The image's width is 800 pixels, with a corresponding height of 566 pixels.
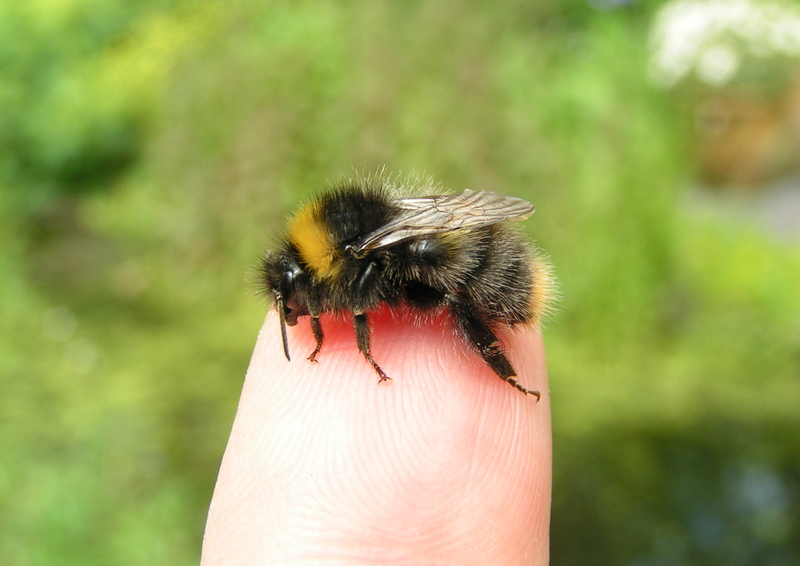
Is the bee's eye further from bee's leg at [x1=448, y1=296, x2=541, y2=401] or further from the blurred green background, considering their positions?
the blurred green background

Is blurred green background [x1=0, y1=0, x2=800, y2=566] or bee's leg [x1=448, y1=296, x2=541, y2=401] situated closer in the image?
bee's leg [x1=448, y1=296, x2=541, y2=401]

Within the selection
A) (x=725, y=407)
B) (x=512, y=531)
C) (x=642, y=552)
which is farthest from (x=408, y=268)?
(x=725, y=407)

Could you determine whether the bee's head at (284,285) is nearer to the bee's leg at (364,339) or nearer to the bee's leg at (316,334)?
the bee's leg at (316,334)

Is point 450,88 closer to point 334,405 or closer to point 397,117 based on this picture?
point 397,117

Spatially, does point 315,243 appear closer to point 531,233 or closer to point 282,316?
point 282,316

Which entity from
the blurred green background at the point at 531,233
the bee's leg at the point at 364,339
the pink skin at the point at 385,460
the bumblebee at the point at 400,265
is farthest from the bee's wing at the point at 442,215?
the blurred green background at the point at 531,233

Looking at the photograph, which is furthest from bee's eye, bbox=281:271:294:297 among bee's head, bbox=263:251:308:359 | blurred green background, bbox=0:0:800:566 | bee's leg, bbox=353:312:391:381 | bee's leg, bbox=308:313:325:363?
blurred green background, bbox=0:0:800:566

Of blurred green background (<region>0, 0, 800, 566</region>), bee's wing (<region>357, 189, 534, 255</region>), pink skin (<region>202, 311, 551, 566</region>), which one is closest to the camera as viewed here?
pink skin (<region>202, 311, 551, 566</region>)

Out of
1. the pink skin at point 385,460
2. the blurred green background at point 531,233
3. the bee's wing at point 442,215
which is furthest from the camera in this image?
the blurred green background at point 531,233
